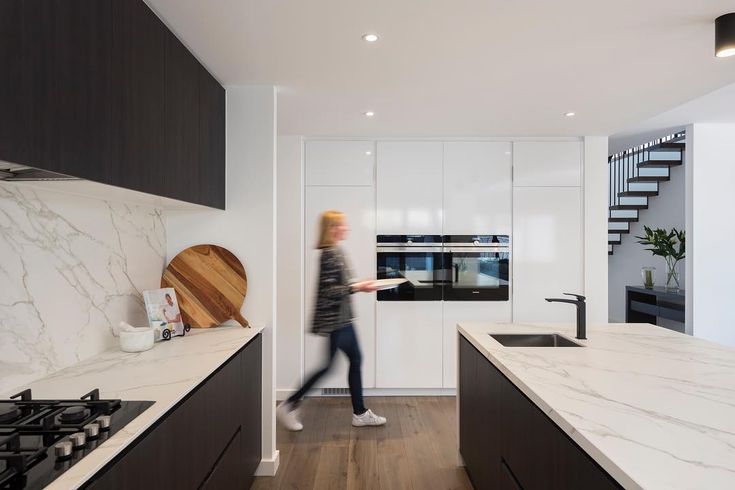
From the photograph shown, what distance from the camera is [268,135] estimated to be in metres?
2.72

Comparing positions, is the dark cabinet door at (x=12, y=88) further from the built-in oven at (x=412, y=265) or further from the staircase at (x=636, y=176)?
the staircase at (x=636, y=176)

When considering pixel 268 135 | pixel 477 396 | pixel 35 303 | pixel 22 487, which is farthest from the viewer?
pixel 268 135

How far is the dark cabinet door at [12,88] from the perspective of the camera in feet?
3.35

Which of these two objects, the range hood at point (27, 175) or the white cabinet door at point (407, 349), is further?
the white cabinet door at point (407, 349)

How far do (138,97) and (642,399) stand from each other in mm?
2040

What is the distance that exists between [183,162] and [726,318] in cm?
507

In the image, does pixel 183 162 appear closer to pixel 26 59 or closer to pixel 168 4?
pixel 168 4

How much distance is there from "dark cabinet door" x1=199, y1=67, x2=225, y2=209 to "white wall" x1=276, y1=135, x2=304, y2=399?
1298 mm

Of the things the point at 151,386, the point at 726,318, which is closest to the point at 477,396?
the point at 151,386

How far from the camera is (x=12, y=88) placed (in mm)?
1055

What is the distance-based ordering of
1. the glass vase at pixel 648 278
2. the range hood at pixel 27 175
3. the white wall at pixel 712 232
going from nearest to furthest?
the range hood at pixel 27 175 < the white wall at pixel 712 232 < the glass vase at pixel 648 278

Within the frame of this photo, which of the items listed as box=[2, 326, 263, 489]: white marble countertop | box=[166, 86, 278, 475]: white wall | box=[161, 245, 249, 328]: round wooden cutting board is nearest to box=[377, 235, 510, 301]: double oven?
box=[166, 86, 278, 475]: white wall

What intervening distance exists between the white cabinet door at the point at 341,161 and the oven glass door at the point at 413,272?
27.9 inches

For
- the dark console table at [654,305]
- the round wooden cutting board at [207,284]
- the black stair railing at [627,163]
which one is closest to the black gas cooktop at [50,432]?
the round wooden cutting board at [207,284]
